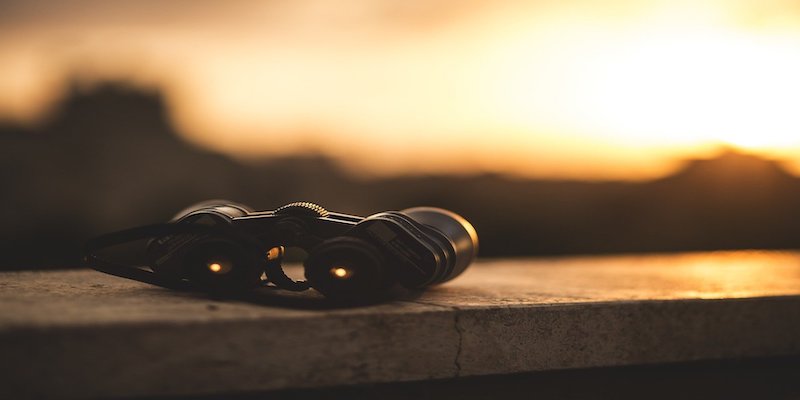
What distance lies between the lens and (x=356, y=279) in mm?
2555

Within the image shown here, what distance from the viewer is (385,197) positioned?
17.3 meters

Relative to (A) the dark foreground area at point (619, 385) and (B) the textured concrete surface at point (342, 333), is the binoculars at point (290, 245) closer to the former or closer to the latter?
(B) the textured concrete surface at point (342, 333)

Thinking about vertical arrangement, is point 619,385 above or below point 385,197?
below

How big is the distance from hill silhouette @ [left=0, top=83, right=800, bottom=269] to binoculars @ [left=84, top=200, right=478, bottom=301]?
305 inches

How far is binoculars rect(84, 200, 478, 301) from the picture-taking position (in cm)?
256

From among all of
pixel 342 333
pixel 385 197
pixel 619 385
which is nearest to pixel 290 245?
pixel 342 333

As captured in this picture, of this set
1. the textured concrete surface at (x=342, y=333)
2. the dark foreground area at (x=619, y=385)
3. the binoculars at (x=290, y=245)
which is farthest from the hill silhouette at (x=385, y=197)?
the binoculars at (x=290, y=245)

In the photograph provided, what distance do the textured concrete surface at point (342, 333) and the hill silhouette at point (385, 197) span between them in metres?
6.88

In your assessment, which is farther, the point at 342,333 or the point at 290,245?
the point at 290,245

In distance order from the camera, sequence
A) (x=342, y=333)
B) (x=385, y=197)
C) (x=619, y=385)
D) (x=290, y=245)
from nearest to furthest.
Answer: (x=342, y=333), (x=290, y=245), (x=619, y=385), (x=385, y=197)

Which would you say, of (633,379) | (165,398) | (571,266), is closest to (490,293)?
(633,379)

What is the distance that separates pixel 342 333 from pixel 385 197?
48.8ft

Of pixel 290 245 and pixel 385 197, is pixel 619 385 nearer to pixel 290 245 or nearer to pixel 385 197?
pixel 290 245

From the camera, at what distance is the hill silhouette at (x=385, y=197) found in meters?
11.9
